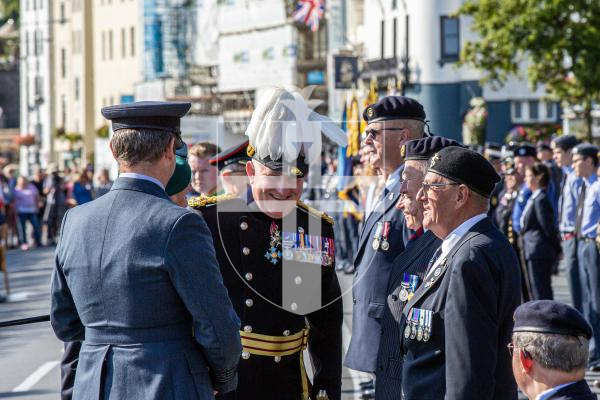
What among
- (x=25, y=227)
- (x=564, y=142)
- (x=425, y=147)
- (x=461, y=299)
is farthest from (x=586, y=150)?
(x=25, y=227)

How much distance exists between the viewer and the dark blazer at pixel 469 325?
495 centimetres

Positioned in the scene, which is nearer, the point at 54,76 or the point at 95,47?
the point at 95,47

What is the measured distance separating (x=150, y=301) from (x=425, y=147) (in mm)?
1878

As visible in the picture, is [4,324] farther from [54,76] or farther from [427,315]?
[54,76]

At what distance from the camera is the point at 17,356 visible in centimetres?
1338

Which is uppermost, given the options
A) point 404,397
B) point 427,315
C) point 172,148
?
point 172,148

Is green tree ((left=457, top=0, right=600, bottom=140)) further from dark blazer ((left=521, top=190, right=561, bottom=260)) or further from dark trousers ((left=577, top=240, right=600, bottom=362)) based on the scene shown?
dark trousers ((left=577, top=240, right=600, bottom=362))

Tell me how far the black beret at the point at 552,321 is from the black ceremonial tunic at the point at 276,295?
155 centimetres

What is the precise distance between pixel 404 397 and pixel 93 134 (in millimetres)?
92235

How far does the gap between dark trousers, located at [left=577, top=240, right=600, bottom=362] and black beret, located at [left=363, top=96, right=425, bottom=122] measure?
5448 millimetres

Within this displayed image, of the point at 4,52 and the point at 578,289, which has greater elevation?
the point at 4,52

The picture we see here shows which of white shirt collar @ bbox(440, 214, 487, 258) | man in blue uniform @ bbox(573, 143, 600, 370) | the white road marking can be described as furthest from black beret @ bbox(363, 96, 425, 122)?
man in blue uniform @ bbox(573, 143, 600, 370)

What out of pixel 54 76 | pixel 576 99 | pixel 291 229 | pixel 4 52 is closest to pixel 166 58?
pixel 54 76

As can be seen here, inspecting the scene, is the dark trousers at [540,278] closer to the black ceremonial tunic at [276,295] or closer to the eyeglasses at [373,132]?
the eyeglasses at [373,132]
